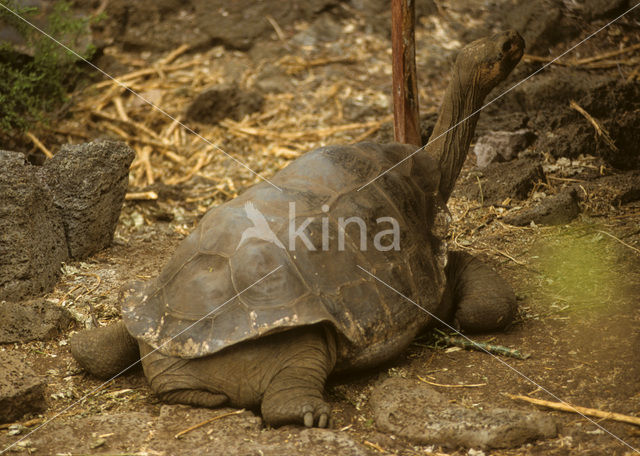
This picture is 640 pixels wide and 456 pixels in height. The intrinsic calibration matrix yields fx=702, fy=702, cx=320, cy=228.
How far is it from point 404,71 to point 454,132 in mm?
807

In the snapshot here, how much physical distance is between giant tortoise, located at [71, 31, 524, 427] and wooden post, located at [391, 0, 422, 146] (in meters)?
1.07

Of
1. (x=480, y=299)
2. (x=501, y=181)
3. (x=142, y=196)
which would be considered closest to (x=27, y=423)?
(x=480, y=299)

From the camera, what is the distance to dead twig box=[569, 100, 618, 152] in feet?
18.4

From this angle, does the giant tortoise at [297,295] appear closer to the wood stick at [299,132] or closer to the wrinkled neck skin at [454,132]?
the wrinkled neck skin at [454,132]

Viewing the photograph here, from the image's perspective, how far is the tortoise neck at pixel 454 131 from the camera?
4.28 m

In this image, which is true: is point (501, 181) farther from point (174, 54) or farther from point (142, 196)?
point (174, 54)

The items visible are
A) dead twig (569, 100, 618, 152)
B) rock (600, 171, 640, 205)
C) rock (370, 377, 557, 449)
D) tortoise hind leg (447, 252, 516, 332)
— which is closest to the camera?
rock (370, 377, 557, 449)

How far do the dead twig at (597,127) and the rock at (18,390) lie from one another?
14.8 ft

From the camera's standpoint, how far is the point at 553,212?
16.3ft

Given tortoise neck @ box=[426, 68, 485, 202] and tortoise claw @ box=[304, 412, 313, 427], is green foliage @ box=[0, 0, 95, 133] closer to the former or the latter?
tortoise neck @ box=[426, 68, 485, 202]

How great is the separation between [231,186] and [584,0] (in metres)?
4.19

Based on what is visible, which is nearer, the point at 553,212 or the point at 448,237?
the point at 553,212

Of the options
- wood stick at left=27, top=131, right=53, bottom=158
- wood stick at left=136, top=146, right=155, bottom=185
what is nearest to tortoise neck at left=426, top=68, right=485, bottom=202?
wood stick at left=136, top=146, right=155, bottom=185

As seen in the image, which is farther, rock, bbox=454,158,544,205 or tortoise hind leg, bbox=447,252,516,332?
rock, bbox=454,158,544,205
